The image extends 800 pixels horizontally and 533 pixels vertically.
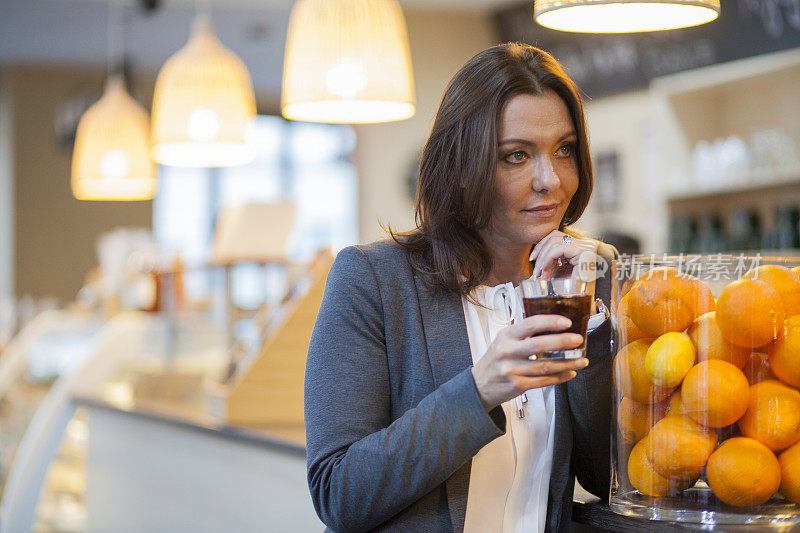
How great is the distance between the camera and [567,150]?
1.48 metres

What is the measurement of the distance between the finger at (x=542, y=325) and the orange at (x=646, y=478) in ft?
0.76

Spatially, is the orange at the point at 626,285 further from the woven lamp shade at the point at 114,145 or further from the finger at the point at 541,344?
the woven lamp shade at the point at 114,145

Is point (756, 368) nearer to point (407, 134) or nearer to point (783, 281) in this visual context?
point (783, 281)

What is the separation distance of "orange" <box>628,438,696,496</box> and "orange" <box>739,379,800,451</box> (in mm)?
103

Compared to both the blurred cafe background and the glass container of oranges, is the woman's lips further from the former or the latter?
the blurred cafe background

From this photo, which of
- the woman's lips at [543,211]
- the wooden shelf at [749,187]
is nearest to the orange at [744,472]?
the woman's lips at [543,211]

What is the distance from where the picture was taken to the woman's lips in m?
1.42

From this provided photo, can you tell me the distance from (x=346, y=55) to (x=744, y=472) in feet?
4.85

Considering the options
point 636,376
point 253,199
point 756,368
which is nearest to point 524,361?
point 636,376

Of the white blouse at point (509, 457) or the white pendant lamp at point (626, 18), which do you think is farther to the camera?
→ the white pendant lamp at point (626, 18)

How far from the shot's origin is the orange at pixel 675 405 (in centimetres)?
118

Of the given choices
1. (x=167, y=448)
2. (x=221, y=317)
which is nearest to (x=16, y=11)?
(x=221, y=317)

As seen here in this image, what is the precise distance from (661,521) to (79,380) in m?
2.84

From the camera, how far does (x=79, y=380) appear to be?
Answer: 3.58m
